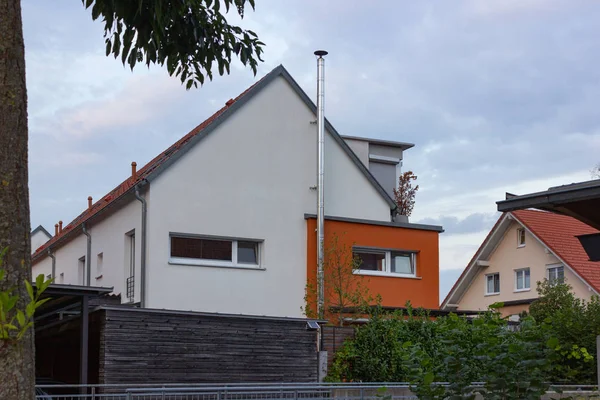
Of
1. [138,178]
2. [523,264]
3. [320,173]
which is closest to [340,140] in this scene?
[320,173]

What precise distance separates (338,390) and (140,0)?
29.1 ft

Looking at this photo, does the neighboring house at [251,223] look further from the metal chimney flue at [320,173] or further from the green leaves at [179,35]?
the green leaves at [179,35]

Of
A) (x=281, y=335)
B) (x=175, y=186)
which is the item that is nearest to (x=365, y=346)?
(x=281, y=335)

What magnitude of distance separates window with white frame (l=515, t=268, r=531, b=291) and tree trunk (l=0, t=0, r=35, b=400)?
38.5m

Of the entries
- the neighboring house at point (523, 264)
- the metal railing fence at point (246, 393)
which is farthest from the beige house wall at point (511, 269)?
the metal railing fence at point (246, 393)

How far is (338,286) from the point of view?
2477 cm

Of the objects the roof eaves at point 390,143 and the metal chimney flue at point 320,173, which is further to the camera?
the roof eaves at point 390,143

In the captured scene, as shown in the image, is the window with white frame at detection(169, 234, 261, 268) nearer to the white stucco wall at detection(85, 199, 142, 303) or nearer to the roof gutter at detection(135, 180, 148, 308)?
the roof gutter at detection(135, 180, 148, 308)

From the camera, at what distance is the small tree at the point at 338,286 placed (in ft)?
79.2

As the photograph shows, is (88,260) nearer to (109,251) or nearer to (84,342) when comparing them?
(109,251)

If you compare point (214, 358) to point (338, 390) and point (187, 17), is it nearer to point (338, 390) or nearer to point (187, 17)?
point (338, 390)

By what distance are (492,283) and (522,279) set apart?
2186 mm

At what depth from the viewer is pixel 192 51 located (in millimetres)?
9781

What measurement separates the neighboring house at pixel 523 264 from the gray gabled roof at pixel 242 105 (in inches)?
504
